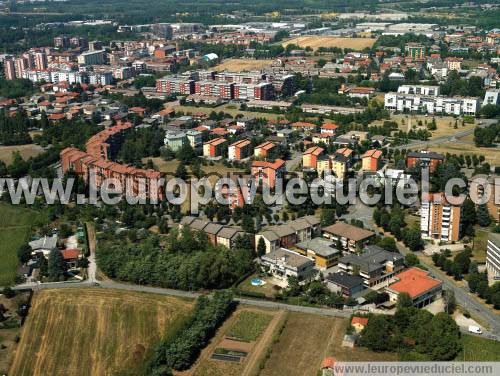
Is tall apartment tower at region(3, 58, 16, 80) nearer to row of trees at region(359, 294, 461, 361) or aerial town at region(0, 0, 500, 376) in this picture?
aerial town at region(0, 0, 500, 376)

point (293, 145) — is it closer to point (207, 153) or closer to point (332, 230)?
point (207, 153)

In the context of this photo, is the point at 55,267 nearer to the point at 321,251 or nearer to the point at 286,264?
the point at 286,264

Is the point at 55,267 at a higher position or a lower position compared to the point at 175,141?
lower

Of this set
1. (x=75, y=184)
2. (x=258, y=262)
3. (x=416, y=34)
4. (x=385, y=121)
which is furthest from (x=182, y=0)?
(x=258, y=262)

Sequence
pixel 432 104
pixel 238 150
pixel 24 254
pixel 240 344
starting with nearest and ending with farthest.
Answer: pixel 240 344
pixel 24 254
pixel 238 150
pixel 432 104

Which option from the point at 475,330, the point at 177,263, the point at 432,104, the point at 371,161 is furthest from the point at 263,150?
the point at 475,330

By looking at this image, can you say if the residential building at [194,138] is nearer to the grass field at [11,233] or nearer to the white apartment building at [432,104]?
the grass field at [11,233]
